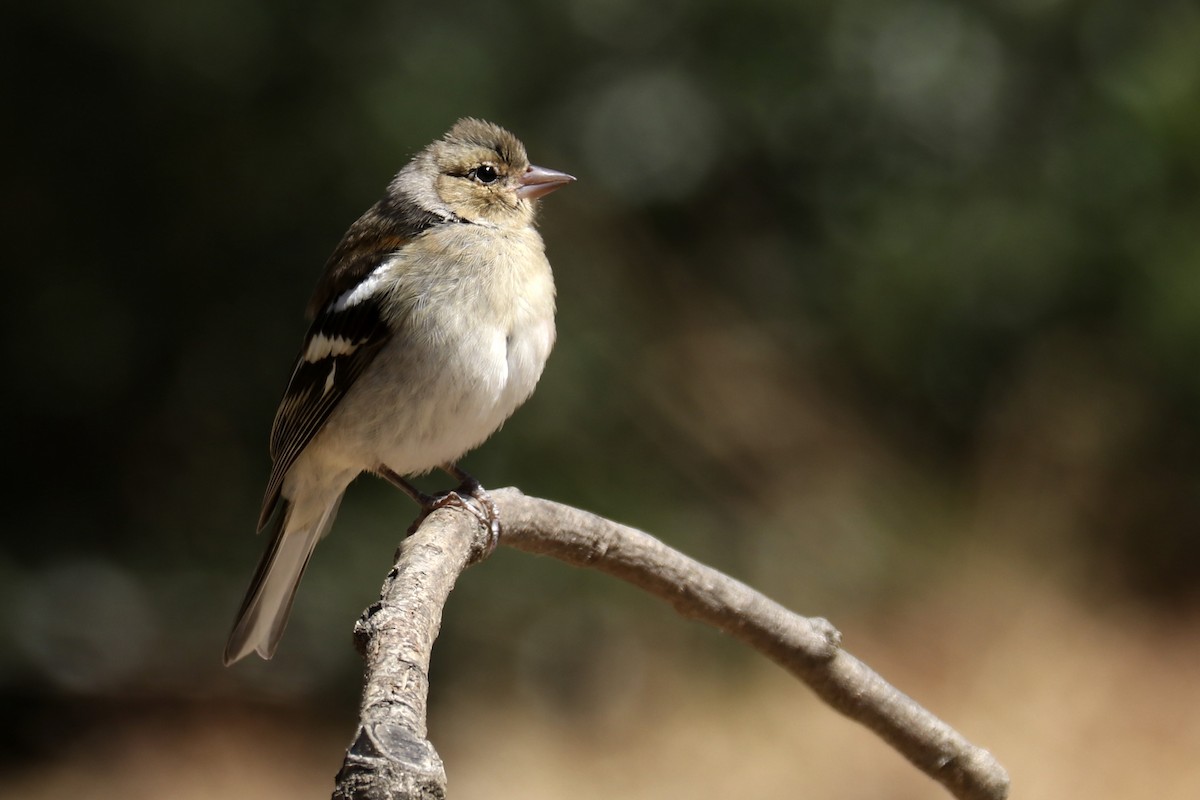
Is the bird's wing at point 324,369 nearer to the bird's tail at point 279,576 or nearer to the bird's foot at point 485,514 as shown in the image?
the bird's tail at point 279,576

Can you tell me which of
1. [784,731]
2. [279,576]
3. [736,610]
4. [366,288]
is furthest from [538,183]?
[784,731]

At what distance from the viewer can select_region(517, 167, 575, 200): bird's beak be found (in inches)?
155

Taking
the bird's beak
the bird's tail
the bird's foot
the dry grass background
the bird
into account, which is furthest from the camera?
the dry grass background

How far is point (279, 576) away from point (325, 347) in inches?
25.9

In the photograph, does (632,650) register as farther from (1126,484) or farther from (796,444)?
(1126,484)

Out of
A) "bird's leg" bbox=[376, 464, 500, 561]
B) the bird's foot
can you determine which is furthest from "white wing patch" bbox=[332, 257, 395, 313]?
the bird's foot

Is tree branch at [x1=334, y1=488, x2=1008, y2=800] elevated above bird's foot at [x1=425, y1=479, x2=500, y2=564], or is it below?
below

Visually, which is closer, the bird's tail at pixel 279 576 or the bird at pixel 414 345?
the bird at pixel 414 345

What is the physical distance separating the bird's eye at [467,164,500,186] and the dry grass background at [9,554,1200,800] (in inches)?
110

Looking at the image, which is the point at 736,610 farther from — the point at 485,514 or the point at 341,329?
the point at 341,329

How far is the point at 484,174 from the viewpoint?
3.98 meters

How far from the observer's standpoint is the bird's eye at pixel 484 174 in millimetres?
3977

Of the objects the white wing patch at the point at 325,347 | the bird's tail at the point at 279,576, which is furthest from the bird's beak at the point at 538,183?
the bird's tail at the point at 279,576

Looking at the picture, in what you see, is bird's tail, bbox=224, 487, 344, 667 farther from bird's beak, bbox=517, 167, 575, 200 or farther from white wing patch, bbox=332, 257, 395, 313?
bird's beak, bbox=517, 167, 575, 200
